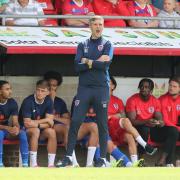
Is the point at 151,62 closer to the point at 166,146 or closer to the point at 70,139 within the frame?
the point at 166,146

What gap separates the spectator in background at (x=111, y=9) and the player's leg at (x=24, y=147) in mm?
2923

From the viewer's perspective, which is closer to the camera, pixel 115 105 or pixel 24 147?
pixel 24 147

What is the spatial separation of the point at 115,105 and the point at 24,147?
6.40 feet

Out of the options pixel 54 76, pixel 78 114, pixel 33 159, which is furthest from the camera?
pixel 54 76

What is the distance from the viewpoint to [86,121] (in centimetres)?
1639

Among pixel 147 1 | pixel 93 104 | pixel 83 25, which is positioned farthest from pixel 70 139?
pixel 147 1

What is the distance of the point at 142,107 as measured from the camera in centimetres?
1708

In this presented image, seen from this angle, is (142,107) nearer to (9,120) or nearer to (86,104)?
(9,120)

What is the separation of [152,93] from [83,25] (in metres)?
1.70
